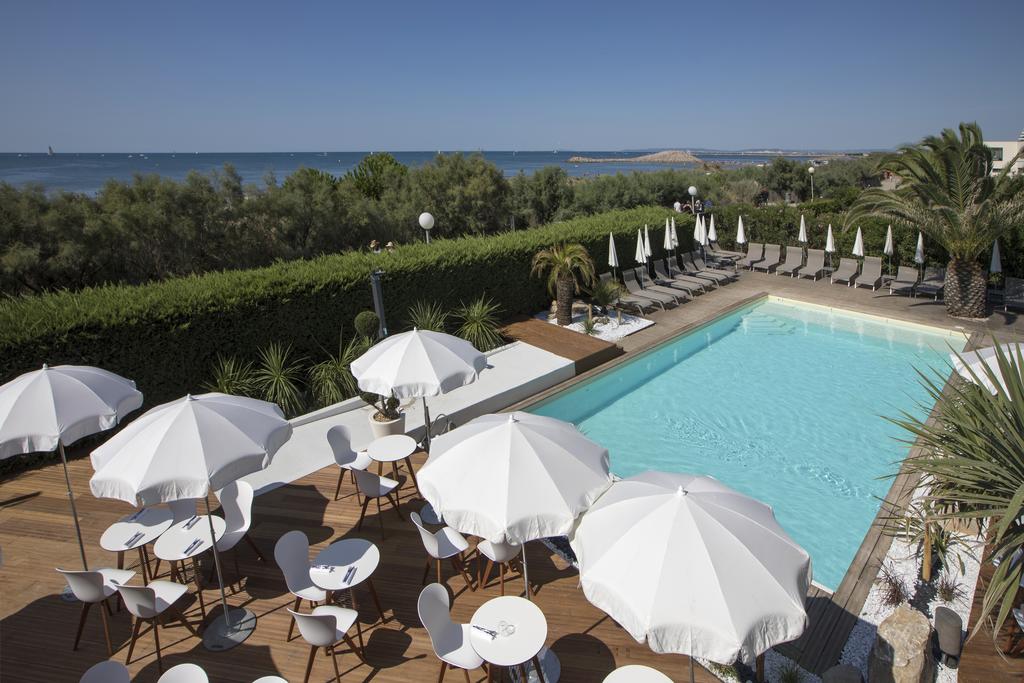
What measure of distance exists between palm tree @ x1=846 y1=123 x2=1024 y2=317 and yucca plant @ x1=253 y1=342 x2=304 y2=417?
15332mm

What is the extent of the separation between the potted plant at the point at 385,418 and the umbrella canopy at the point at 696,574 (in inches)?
217

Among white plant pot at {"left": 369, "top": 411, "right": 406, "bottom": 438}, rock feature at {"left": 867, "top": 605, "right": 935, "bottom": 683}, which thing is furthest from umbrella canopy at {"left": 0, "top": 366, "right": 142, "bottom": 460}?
rock feature at {"left": 867, "top": 605, "right": 935, "bottom": 683}

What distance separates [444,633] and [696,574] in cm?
220

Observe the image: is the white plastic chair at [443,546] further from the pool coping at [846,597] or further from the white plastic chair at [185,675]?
the pool coping at [846,597]

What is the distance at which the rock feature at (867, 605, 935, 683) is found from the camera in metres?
4.37

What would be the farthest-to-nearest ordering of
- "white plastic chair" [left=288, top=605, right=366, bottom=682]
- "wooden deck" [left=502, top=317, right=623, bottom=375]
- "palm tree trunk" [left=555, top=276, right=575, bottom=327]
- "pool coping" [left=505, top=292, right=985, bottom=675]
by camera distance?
"palm tree trunk" [left=555, top=276, right=575, bottom=327] < "wooden deck" [left=502, top=317, right=623, bottom=375] < "pool coping" [left=505, top=292, right=985, bottom=675] < "white plastic chair" [left=288, top=605, right=366, bottom=682]

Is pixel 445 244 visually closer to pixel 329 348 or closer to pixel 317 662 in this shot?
pixel 329 348

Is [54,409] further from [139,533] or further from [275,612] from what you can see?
[275,612]

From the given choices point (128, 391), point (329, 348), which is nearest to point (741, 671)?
point (128, 391)

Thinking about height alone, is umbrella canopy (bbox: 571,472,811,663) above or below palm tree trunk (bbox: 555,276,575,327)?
above

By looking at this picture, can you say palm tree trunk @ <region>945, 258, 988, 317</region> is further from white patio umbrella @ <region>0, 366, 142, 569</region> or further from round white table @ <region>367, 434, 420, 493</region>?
white patio umbrella @ <region>0, 366, 142, 569</region>

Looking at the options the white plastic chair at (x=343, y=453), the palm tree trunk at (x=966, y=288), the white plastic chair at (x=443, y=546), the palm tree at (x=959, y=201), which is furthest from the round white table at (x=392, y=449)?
the palm tree trunk at (x=966, y=288)

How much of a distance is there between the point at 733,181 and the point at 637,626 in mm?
46671

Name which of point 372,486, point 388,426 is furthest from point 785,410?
point 372,486
